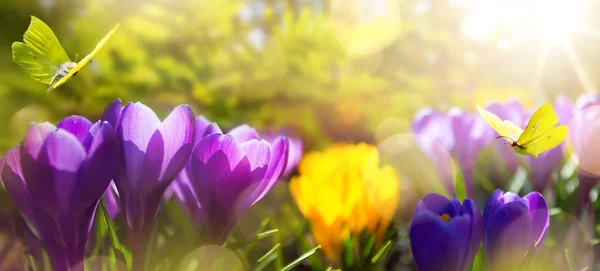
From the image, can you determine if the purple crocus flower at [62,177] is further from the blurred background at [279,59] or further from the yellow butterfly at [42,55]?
the blurred background at [279,59]

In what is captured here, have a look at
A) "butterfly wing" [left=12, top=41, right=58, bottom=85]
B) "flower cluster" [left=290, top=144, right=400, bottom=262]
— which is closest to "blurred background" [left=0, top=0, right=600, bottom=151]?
"flower cluster" [left=290, top=144, right=400, bottom=262]

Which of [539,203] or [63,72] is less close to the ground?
[63,72]

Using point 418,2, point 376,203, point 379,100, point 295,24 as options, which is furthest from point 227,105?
point 418,2

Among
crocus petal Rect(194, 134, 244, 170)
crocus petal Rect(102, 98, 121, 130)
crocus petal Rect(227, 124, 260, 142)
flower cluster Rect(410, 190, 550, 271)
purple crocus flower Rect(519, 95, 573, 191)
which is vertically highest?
Answer: crocus petal Rect(102, 98, 121, 130)

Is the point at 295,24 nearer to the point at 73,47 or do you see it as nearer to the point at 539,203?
the point at 73,47

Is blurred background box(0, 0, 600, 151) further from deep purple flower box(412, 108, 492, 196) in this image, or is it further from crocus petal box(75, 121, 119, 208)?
crocus petal box(75, 121, 119, 208)

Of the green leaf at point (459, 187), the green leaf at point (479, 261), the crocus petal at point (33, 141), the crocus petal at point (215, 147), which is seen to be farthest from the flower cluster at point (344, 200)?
the crocus petal at point (33, 141)
